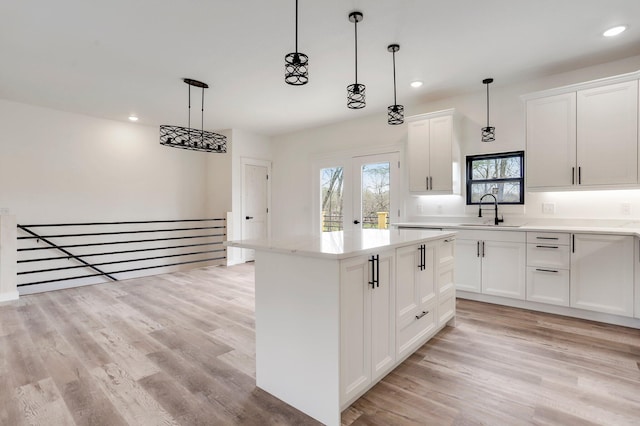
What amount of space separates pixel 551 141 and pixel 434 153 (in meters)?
1.30

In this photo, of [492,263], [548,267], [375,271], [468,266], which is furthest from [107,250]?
[548,267]

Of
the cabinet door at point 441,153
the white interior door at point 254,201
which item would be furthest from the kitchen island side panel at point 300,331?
the white interior door at point 254,201

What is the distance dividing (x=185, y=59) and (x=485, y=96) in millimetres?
3714

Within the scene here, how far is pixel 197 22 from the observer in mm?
2680

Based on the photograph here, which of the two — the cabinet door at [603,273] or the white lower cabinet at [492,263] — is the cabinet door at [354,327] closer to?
the white lower cabinet at [492,263]

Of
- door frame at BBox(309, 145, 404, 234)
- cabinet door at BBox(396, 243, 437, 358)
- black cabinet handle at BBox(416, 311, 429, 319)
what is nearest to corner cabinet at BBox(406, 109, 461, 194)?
door frame at BBox(309, 145, 404, 234)

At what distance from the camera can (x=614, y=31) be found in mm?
2846

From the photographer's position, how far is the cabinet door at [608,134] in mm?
3126

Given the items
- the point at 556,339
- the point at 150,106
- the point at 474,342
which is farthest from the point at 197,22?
the point at 556,339

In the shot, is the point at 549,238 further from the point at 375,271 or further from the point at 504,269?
the point at 375,271

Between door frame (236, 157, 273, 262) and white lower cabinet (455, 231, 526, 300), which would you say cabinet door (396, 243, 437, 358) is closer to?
white lower cabinet (455, 231, 526, 300)

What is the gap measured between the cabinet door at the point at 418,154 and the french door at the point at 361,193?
1.78 feet

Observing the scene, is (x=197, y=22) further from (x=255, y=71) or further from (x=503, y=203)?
(x=503, y=203)

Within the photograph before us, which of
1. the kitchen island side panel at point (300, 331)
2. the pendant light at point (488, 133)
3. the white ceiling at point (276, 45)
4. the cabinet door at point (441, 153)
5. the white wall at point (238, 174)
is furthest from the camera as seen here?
the white wall at point (238, 174)
